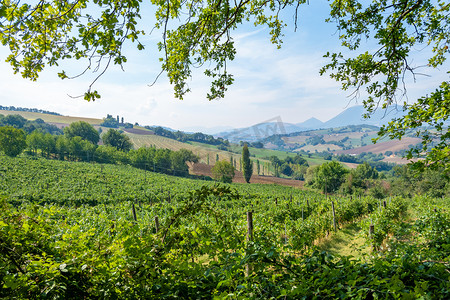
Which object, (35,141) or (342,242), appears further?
(35,141)

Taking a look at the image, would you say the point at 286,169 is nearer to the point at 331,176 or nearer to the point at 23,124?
the point at 331,176

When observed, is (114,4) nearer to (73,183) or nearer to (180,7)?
(180,7)

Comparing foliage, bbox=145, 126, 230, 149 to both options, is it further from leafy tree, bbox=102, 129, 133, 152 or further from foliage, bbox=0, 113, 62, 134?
foliage, bbox=0, 113, 62, 134

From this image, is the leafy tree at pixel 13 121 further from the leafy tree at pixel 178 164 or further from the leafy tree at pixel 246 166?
the leafy tree at pixel 246 166

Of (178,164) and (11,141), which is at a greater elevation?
(11,141)

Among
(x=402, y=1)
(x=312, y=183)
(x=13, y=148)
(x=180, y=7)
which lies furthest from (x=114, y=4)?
(x=13, y=148)

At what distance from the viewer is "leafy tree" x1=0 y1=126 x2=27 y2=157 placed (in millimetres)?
49344

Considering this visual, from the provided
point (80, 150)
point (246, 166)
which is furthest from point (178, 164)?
point (80, 150)

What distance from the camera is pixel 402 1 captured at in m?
3.83

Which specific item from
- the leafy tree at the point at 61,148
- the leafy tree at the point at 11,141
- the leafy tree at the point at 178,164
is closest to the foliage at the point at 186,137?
the leafy tree at the point at 178,164

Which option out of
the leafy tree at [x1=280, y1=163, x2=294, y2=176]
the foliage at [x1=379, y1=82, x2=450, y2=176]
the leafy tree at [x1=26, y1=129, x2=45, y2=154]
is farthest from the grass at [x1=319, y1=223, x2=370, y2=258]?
the leafy tree at [x1=280, y1=163, x2=294, y2=176]

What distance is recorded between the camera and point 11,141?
50.0 metres

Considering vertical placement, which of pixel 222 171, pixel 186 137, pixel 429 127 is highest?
pixel 186 137

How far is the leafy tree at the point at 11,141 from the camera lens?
49.3 meters
